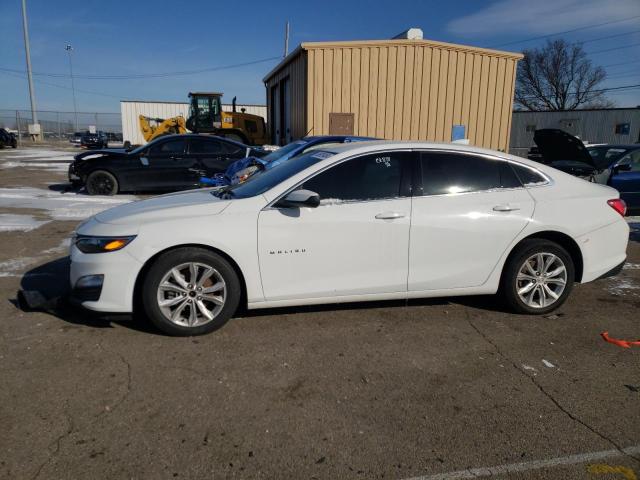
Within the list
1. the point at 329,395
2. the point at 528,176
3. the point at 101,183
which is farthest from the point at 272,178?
the point at 101,183

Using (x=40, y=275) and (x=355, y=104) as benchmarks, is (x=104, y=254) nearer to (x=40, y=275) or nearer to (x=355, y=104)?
(x=40, y=275)

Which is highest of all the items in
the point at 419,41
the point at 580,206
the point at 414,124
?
the point at 419,41

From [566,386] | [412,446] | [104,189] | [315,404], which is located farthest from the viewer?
[104,189]

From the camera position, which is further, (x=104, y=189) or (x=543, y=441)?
(x=104, y=189)

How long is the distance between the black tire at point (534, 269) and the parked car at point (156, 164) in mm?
8541

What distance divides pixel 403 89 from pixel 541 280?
41.9 feet

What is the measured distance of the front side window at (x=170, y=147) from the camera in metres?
11.5

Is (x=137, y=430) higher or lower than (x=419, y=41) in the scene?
lower

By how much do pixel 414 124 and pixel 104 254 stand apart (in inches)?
558

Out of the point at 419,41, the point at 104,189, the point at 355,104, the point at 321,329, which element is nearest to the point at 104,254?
the point at 321,329

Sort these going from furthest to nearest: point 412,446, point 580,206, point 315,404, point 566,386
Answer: point 580,206 < point 566,386 < point 315,404 < point 412,446

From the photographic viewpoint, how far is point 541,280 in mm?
4309

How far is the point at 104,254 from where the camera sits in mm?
3623

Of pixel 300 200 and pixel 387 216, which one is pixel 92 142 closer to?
pixel 300 200
